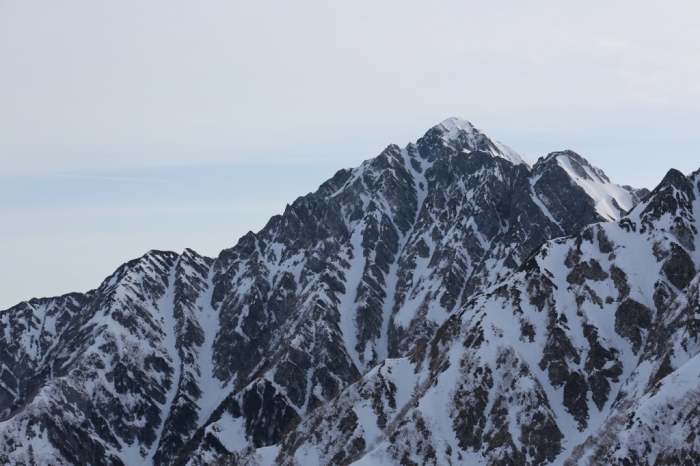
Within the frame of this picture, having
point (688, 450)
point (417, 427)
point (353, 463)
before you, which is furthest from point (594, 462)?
point (353, 463)

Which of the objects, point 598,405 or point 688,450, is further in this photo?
point 598,405

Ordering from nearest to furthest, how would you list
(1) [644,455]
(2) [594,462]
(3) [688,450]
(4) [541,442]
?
(3) [688,450], (1) [644,455], (2) [594,462], (4) [541,442]

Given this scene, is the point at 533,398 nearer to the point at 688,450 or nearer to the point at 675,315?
the point at 675,315

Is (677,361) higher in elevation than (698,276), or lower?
lower

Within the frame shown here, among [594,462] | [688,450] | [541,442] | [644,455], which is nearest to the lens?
[688,450]

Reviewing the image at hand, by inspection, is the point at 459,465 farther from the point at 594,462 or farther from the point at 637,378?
the point at 637,378

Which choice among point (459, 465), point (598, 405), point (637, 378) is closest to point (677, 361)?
point (637, 378)

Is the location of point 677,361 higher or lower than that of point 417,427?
lower

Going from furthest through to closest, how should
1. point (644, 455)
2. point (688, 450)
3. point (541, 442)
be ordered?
point (541, 442)
point (644, 455)
point (688, 450)

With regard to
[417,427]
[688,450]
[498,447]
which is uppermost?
[417,427]
